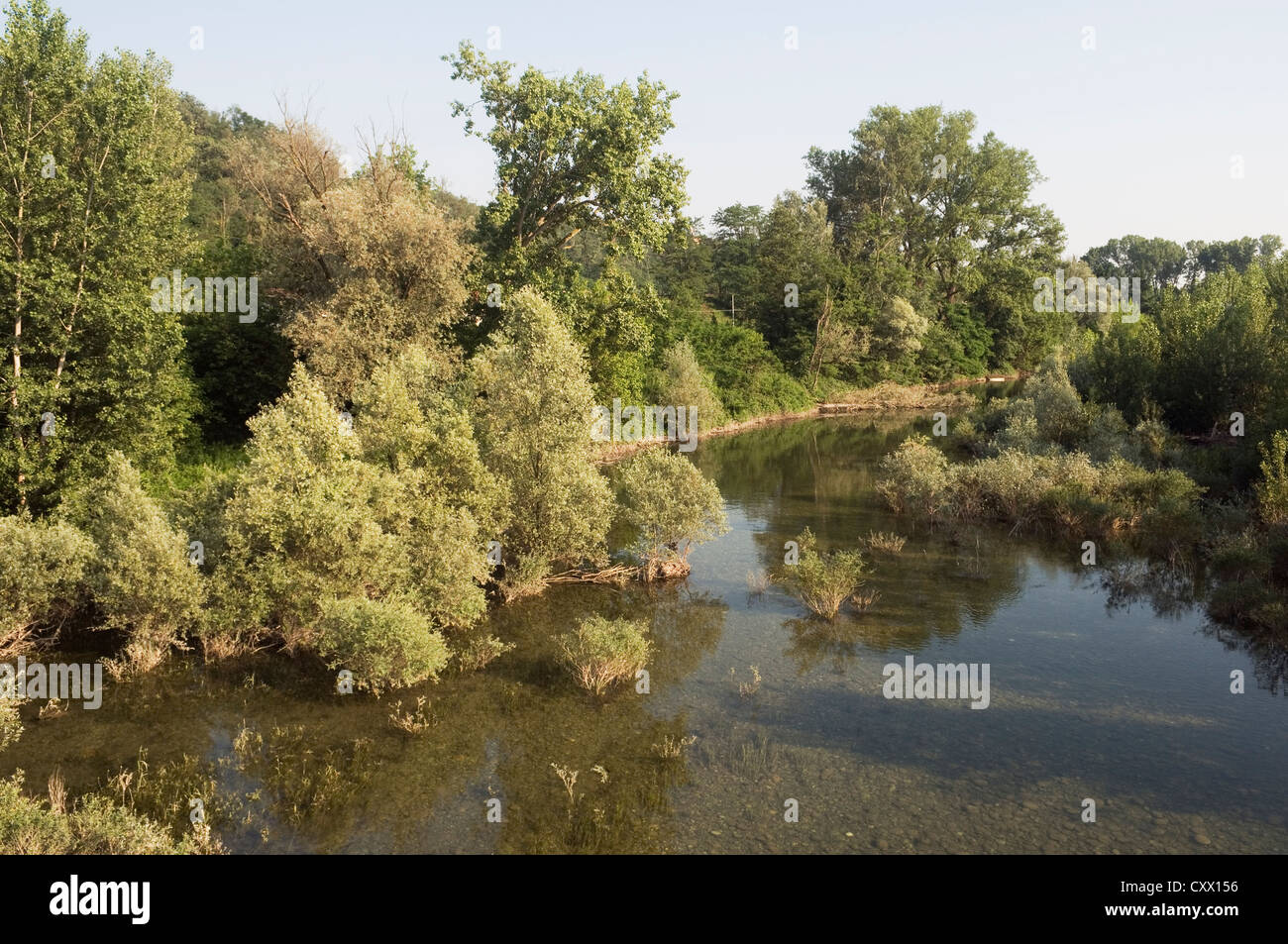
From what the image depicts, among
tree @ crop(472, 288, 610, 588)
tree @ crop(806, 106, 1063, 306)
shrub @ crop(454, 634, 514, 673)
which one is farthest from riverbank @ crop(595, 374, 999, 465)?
shrub @ crop(454, 634, 514, 673)

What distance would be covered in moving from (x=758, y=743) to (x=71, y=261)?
76.3 feet

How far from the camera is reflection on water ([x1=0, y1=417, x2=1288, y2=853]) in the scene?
43.3 ft

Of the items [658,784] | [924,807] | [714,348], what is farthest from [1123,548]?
[714,348]

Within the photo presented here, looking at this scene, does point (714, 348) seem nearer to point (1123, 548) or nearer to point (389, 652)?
point (1123, 548)

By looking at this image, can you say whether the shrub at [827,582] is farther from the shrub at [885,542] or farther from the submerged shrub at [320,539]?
the submerged shrub at [320,539]

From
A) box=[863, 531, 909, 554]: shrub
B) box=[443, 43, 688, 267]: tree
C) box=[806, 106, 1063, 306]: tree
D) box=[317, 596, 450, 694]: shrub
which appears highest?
box=[806, 106, 1063, 306]: tree

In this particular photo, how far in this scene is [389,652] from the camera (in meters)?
17.8

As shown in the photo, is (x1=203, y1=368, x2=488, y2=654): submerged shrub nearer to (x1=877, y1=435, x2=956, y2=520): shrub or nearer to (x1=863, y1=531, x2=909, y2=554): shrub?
(x1=863, y1=531, x2=909, y2=554): shrub

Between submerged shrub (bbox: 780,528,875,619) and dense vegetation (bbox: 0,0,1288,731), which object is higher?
dense vegetation (bbox: 0,0,1288,731)

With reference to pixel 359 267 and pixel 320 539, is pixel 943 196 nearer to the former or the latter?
pixel 359 267

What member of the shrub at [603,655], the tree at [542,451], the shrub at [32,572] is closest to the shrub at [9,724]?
the shrub at [32,572]

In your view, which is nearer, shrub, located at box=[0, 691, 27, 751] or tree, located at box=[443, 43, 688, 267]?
shrub, located at box=[0, 691, 27, 751]

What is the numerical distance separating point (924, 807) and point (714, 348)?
59661 mm

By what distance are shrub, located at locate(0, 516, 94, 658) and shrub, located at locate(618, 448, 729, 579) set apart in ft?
48.3
